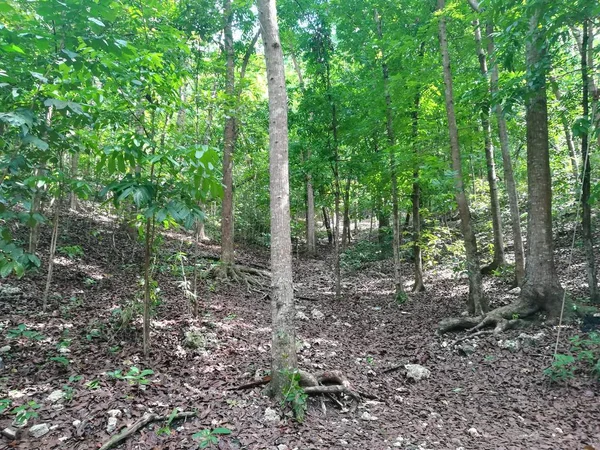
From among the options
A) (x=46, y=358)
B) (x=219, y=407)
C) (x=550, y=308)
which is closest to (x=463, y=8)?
(x=550, y=308)

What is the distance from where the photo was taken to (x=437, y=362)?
205 inches

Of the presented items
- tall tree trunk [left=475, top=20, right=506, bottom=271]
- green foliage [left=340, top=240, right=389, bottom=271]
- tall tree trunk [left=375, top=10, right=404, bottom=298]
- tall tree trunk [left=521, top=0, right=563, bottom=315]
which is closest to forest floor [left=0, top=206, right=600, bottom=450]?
tall tree trunk [left=521, top=0, right=563, bottom=315]

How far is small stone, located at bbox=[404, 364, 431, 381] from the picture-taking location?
183 inches

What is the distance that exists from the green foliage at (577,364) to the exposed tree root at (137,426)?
4042 millimetres

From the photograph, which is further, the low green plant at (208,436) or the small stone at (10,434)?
the low green plant at (208,436)

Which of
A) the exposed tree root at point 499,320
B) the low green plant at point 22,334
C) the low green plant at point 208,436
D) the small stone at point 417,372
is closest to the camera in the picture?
the low green plant at point 208,436

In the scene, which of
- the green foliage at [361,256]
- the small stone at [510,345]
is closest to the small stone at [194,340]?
the small stone at [510,345]

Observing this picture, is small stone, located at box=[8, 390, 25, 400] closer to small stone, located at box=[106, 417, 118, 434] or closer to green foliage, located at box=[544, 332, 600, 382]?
small stone, located at box=[106, 417, 118, 434]

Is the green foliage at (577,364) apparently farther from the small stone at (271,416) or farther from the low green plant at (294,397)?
the small stone at (271,416)

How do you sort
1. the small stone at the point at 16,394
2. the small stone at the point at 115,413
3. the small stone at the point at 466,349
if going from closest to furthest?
1. the small stone at the point at 115,413
2. the small stone at the point at 16,394
3. the small stone at the point at 466,349

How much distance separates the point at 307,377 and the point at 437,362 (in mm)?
2454

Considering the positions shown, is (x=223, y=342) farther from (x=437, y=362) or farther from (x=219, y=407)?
(x=437, y=362)

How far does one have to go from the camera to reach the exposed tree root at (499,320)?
5824 millimetres

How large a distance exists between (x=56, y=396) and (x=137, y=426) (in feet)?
3.09
